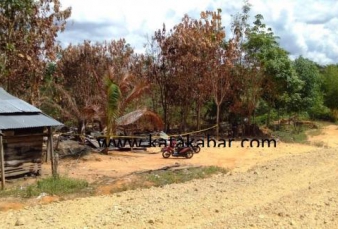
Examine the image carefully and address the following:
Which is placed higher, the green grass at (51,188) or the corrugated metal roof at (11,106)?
the corrugated metal roof at (11,106)

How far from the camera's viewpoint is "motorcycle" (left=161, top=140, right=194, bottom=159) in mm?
15805

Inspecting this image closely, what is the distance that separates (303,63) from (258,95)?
5091 mm

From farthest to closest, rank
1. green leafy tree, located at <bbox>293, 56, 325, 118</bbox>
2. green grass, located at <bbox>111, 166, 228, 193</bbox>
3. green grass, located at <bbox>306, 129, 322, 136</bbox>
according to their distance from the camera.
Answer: green leafy tree, located at <bbox>293, 56, 325, 118</bbox> < green grass, located at <bbox>306, 129, 322, 136</bbox> < green grass, located at <bbox>111, 166, 228, 193</bbox>

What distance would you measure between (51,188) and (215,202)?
12.4ft

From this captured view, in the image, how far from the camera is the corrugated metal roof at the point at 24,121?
1121 centimetres

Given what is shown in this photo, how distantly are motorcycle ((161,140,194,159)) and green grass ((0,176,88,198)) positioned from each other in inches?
210

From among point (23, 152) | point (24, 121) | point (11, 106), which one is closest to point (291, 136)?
point (23, 152)

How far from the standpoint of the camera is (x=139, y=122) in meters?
19.6

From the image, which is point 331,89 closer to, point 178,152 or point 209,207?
point 178,152

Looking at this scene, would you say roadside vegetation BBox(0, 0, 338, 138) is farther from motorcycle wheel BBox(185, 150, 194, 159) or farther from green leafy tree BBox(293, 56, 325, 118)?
motorcycle wheel BBox(185, 150, 194, 159)

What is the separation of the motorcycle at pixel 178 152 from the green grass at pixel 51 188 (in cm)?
533

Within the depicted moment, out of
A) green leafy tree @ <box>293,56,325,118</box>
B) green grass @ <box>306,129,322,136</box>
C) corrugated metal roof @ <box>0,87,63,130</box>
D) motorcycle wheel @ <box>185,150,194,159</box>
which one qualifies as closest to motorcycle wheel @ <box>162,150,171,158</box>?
motorcycle wheel @ <box>185,150,194,159</box>

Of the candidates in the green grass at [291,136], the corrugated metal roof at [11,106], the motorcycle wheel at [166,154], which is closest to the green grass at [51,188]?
the corrugated metal roof at [11,106]

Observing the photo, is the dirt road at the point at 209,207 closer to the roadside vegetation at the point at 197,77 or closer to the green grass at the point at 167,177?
the green grass at the point at 167,177
